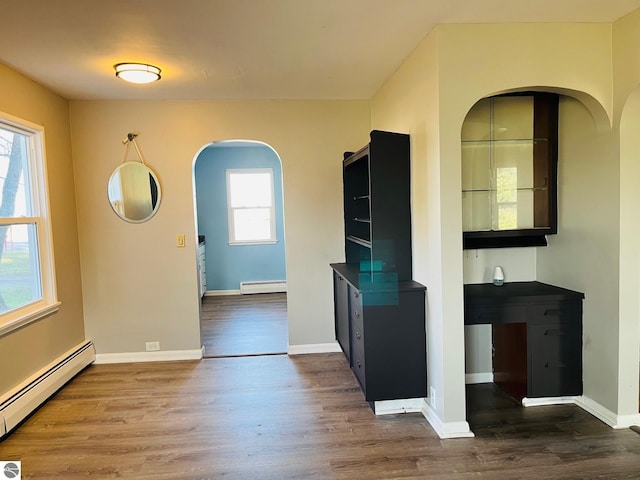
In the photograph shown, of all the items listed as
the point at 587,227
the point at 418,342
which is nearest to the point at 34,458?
the point at 418,342

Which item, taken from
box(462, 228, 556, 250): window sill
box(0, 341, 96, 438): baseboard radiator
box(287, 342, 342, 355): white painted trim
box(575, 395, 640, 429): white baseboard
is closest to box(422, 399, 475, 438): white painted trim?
box(575, 395, 640, 429): white baseboard

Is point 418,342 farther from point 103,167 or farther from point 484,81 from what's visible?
point 103,167

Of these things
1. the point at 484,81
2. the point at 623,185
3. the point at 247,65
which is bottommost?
the point at 623,185

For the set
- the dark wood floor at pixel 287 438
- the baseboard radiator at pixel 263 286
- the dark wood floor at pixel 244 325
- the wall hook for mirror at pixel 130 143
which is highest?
the wall hook for mirror at pixel 130 143

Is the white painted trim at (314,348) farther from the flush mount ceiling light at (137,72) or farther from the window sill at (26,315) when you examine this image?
the flush mount ceiling light at (137,72)

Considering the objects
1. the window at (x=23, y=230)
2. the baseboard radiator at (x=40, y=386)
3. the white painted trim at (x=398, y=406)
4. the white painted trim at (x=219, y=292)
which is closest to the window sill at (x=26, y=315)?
the window at (x=23, y=230)

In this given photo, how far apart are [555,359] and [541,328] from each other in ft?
0.78

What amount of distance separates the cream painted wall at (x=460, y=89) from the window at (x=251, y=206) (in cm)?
500

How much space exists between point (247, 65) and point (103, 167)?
1852mm

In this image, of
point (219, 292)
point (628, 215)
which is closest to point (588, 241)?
point (628, 215)

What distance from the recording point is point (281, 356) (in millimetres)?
4141

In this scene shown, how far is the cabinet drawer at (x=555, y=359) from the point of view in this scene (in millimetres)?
2809

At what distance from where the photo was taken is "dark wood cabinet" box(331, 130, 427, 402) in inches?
110

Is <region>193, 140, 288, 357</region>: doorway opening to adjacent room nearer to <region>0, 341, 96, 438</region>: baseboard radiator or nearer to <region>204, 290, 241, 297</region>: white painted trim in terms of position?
<region>204, 290, 241, 297</region>: white painted trim
